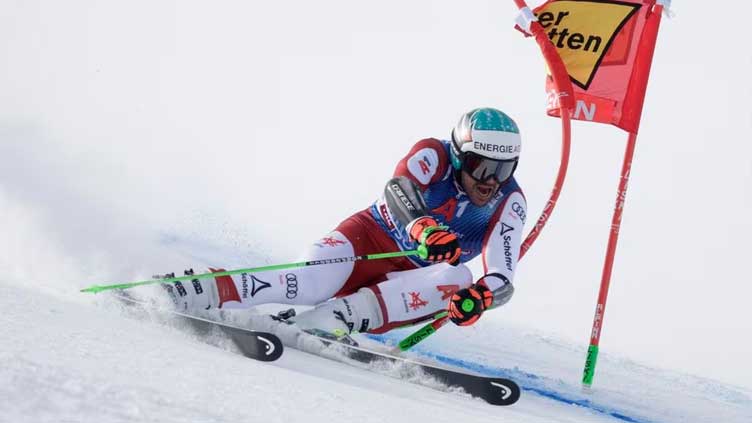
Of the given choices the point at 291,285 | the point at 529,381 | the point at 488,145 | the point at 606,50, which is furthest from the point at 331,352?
the point at 606,50

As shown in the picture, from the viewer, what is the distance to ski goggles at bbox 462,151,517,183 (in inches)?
164

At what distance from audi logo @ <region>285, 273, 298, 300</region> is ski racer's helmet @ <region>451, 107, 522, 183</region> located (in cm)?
115

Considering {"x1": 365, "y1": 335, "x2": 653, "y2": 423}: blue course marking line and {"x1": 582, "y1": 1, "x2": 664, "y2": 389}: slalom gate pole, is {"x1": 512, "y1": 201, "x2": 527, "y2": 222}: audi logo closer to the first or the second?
{"x1": 365, "y1": 335, "x2": 653, "y2": 423}: blue course marking line

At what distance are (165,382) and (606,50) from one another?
5002 millimetres

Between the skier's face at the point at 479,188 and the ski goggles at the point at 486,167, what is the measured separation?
1.0 inches

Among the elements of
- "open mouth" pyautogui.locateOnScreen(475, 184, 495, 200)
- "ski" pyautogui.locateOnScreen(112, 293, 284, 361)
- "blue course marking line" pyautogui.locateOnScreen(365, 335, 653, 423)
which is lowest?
"blue course marking line" pyautogui.locateOnScreen(365, 335, 653, 423)

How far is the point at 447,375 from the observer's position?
10.9 feet

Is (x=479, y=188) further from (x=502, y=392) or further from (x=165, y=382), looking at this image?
(x=165, y=382)

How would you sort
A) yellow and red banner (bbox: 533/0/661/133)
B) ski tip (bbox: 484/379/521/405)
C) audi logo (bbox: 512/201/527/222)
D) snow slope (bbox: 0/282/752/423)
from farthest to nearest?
yellow and red banner (bbox: 533/0/661/133) < audi logo (bbox: 512/201/527/222) < ski tip (bbox: 484/379/521/405) < snow slope (bbox: 0/282/752/423)

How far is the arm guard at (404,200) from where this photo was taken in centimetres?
397

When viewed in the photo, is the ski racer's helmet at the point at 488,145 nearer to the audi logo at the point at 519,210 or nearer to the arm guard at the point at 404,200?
the audi logo at the point at 519,210

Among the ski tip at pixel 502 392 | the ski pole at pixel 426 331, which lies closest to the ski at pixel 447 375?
the ski tip at pixel 502 392

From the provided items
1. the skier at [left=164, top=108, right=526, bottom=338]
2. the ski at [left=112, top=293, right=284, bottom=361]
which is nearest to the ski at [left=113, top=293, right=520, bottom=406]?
the ski at [left=112, top=293, right=284, bottom=361]

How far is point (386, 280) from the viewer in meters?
4.48
